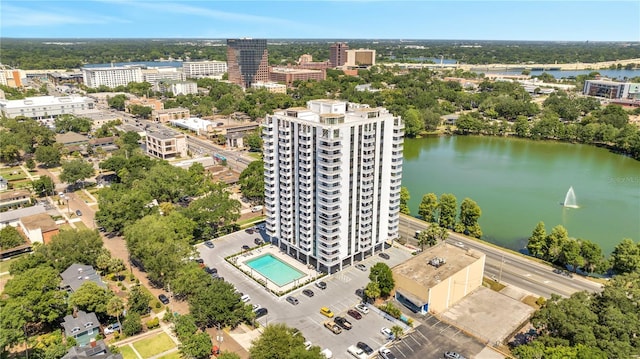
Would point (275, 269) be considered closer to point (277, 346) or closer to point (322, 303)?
point (322, 303)

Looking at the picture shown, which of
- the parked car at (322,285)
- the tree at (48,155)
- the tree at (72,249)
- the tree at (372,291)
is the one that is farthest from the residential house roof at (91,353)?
the tree at (48,155)

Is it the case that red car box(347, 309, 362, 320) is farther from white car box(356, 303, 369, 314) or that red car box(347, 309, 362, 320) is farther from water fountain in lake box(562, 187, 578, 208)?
water fountain in lake box(562, 187, 578, 208)

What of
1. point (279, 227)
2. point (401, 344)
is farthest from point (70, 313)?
point (401, 344)

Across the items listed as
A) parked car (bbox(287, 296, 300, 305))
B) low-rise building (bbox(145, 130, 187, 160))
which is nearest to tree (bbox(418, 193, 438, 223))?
parked car (bbox(287, 296, 300, 305))

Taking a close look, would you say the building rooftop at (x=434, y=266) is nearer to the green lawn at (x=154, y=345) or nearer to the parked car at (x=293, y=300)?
the parked car at (x=293, y=300)

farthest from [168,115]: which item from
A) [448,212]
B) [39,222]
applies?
[448,212]

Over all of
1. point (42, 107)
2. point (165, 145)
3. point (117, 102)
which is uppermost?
point (42, 107)
